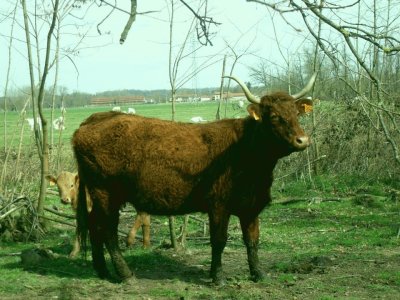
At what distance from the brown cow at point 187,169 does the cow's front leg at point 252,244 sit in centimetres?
1

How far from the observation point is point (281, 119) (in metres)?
7.59

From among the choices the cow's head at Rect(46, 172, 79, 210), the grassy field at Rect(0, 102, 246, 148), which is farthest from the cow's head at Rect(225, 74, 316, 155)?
the grassy field at Rect(0, 102, 246, 148)

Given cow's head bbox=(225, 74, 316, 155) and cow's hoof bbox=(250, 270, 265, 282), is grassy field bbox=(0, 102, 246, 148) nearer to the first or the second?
cow's head bbox=(225, 74, 316, 155)

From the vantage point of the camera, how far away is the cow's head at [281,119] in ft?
24.4

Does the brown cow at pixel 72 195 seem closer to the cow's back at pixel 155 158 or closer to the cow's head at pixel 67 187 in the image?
the cow's head at pixel 67 187

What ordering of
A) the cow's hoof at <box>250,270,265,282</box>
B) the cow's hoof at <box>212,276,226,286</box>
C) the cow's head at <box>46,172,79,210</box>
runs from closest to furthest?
the cow's hoof at <box>212,276,226,286</box>, the cow's hoof at <box>250,270,265,282</box>, the cow's head at <box>46,172,79,210</box>

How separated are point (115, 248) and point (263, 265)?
211 cm

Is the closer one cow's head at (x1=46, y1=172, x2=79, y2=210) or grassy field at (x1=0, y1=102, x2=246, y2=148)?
cow's head at (x1=46, y1=172, x2=79, y2=210)

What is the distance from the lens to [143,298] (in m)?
7.25

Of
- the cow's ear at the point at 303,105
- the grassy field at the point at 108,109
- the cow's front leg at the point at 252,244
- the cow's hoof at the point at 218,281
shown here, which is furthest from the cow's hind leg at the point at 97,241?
the grassy field at the point at 108,109

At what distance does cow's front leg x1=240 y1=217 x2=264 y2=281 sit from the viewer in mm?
7930

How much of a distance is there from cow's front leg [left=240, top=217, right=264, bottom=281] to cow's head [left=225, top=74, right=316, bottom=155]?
1119mm

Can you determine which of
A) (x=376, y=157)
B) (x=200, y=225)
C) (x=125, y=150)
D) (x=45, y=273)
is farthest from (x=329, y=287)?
(x=376, y=157)

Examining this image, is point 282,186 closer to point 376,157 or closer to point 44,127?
point 376,157
